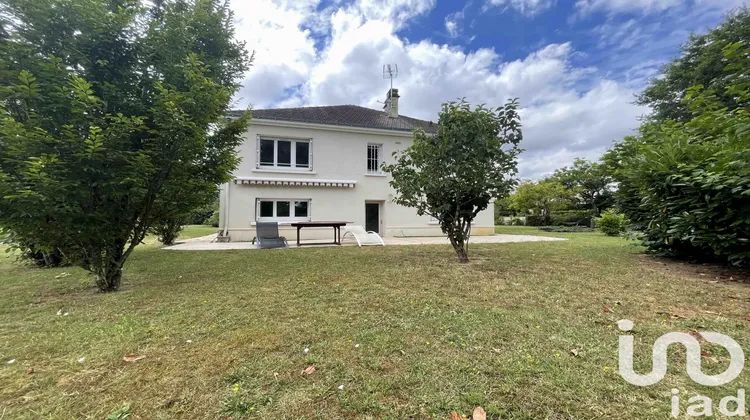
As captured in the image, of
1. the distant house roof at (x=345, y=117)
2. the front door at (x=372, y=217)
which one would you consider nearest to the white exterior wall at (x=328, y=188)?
the front door at (x=372, y=217)

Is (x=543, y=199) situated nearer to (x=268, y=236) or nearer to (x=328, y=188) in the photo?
(x=328, y=188)

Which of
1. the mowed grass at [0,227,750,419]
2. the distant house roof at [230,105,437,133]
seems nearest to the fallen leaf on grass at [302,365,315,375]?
the mowed grass at [0,227,750,419]

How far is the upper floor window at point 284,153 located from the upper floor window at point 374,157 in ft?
15.7

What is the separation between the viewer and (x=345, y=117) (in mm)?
27641

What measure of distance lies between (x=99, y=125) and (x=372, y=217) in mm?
20709

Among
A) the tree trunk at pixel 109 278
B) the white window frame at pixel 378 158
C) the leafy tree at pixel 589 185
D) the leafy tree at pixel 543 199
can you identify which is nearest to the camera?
the tree trunk at pixel 109 278

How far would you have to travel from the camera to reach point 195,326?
5.55 meters

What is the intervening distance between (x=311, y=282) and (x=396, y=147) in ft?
63.6

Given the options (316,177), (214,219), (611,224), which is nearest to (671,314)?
(316,177)

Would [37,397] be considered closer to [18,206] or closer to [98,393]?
[98,393]

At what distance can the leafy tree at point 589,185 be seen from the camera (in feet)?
143

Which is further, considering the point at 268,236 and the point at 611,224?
the point at 611,224

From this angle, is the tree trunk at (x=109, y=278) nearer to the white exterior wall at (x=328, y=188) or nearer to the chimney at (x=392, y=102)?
the white exterior wall at (x=328, y=188)

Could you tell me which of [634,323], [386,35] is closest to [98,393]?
[634,323]
